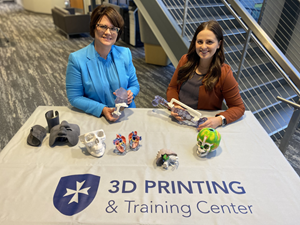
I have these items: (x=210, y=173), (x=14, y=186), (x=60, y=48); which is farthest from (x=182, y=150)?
(x=60, y=48)

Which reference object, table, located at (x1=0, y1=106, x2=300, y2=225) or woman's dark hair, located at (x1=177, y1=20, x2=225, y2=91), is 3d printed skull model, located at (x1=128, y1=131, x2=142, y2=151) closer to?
table, located at (x1=0, y1=106, x2=300, y2=225)

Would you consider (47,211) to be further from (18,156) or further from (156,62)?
(156,62)

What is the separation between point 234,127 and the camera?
132 centimetres

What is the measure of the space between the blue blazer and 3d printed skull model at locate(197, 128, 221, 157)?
610 mm

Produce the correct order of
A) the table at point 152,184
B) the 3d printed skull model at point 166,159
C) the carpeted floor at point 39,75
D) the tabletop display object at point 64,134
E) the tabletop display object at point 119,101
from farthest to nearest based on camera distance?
the carpeted floor at point 39,75, the tabletop display object at point 119,101, the tabletop display object at point 64,134, the 3d printed skull model at point 166,159, the table at point 152,184

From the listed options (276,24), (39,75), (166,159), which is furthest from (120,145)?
(276,24)

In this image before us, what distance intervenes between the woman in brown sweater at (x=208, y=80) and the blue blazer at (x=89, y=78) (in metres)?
0.39

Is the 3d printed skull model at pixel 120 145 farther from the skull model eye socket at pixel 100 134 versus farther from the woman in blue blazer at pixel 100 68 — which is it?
the woman in blue blazer at pixel 100 68

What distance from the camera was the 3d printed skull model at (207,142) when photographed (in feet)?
3.44

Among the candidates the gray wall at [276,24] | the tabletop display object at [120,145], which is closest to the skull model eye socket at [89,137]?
the tabletop display object at [120,145]

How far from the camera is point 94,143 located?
41.3 inches

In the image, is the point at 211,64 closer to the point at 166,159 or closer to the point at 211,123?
the point at 211,123

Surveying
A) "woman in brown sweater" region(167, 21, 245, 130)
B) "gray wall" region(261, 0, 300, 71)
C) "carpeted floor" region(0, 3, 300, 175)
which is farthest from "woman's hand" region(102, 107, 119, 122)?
"gray wall" region(261, 0, 300, 71)

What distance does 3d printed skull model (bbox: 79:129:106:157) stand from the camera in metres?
1.05
